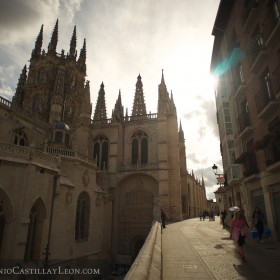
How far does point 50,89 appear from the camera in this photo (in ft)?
151

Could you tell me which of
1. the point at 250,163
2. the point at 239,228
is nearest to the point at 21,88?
the point at 250,163

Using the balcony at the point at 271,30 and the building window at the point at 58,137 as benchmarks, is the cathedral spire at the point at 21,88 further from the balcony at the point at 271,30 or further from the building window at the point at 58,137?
the balcony at the point at 271,30

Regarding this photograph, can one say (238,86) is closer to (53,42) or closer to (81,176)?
(81,176)

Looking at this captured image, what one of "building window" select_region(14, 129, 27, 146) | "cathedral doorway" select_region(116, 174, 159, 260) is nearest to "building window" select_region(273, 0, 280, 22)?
"cathedral doorway" select_region(116, 174, 159, 260)

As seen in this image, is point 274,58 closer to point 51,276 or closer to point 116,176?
point 51,276

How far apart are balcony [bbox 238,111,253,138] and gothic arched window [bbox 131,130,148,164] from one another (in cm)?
1913

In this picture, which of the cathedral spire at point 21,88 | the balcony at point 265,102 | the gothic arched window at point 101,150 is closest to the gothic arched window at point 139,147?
the gothic arched window at point 101,150

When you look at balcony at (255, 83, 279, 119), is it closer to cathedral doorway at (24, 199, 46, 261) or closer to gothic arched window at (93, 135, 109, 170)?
cathedral doorway at (24, 199, 46, 261)

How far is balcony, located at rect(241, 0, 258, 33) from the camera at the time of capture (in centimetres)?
1171

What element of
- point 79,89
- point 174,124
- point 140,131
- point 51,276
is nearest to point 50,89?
point 79,89

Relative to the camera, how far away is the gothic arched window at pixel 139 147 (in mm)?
32344

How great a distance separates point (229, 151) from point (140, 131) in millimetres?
16156

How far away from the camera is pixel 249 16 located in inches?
481

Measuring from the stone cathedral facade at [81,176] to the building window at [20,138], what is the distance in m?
0.07
